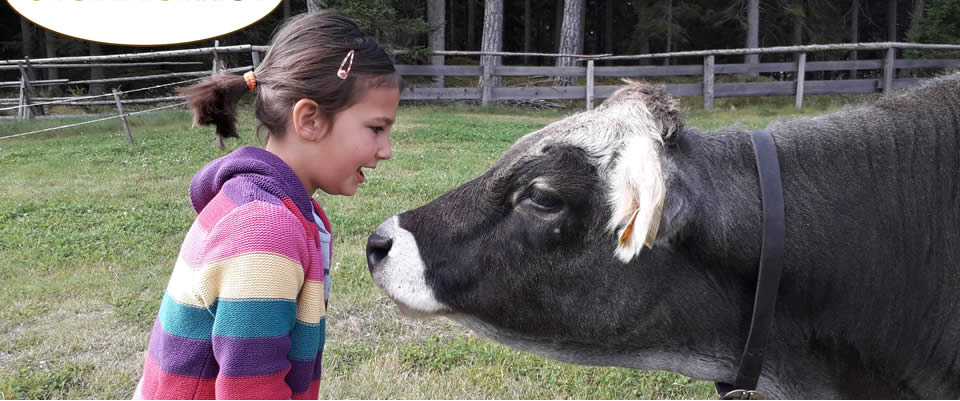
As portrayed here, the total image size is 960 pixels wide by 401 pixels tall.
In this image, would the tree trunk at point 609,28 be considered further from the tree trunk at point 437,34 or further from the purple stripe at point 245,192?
the purple stripe at point 245,192

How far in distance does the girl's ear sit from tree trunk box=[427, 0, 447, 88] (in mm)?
17343

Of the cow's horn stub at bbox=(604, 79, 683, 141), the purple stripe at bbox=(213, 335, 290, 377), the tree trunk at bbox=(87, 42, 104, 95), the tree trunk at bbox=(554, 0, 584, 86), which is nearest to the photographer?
the purple stripe at bbox=(213, 335, 290, 377)

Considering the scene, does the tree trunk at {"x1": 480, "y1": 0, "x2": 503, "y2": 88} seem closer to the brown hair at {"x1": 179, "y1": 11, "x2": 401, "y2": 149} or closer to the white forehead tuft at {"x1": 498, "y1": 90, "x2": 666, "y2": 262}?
the brown hair at {"x1": 179, "y1": 11, "x2": 401, "y2": 149}

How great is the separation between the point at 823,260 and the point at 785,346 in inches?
11.0

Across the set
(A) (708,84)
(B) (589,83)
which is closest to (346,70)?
(B) (589,83)

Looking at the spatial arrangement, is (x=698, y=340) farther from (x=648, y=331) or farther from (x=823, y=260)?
(x=823, y=260)

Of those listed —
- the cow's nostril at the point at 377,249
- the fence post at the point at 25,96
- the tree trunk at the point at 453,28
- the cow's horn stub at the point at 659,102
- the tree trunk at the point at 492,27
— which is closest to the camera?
the cow's horn stub at the point at 659,102

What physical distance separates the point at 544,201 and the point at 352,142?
2.07ft

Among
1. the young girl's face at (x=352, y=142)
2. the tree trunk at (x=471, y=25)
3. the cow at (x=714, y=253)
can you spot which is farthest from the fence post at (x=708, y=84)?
the tree trunk at (x=471, y=25)

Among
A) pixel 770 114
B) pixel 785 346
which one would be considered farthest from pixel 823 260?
pixel 770 114

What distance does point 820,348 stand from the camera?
2094mm

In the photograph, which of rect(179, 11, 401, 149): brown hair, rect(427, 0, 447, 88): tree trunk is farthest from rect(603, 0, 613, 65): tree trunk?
rect(179, 11, 401, 149): brown hair

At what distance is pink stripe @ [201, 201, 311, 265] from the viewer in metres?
1.80

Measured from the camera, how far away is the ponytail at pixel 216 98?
7.77 feet
